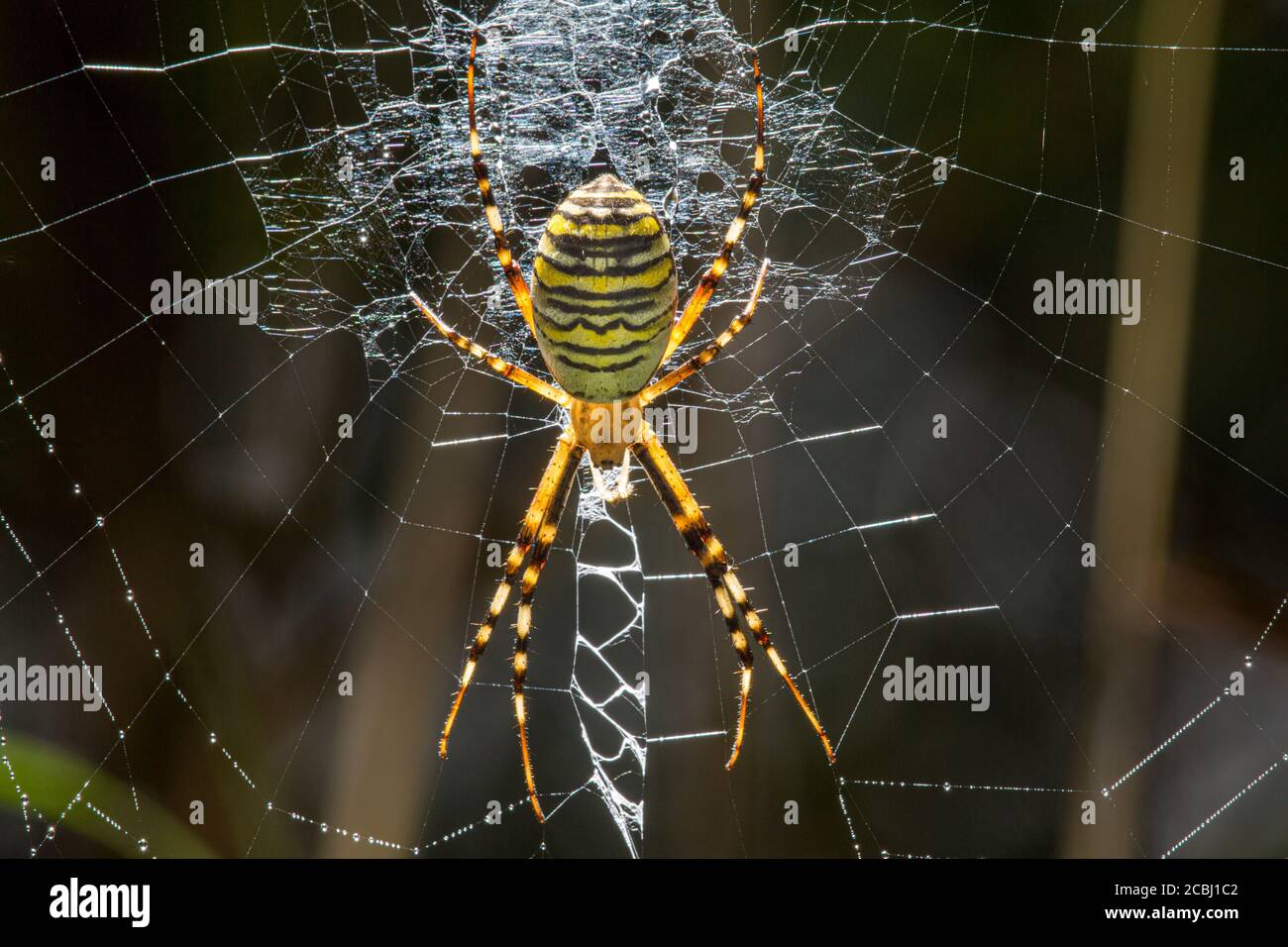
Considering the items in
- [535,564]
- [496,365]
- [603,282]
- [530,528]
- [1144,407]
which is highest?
[603,282]

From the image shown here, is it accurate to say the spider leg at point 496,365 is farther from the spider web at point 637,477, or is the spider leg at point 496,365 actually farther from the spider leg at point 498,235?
the spider web at point 637,477

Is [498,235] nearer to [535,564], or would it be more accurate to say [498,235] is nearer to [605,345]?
[605,345]

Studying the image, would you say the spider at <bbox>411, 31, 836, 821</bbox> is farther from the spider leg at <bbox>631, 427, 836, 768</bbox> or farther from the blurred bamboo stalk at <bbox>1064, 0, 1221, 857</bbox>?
the blurred bamboo stalk at <bbox>1064, 0, 1221, 857</bbox>

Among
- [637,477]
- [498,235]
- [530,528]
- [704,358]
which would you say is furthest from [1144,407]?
[498,235]

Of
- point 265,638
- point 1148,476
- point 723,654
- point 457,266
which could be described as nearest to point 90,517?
point 265,638

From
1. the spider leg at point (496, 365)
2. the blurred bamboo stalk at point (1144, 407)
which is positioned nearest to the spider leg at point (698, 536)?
the spider leg at point (496, 365)

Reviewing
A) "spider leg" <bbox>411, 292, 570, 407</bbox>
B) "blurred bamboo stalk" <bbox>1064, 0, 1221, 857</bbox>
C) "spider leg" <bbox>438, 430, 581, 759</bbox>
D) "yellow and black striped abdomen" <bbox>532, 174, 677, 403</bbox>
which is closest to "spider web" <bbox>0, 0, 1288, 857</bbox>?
"blurred bamboo stalk" <bbox>1064, 0, 1221, 857</bbox>

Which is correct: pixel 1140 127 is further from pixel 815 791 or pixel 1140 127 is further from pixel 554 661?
pixel 554 661
